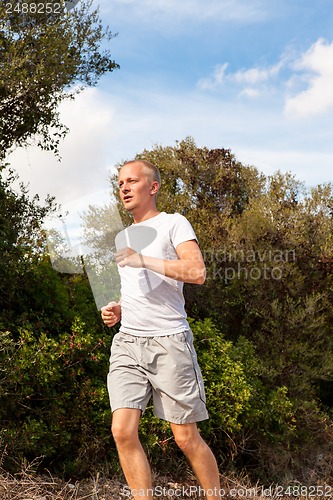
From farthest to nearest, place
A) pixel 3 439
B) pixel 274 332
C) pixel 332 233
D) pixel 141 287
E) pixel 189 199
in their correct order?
pixel 189 199 < pixel 332 233 < pixel 274 332 < pixel 3 439 < pixel 141 287

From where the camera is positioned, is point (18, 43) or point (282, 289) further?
point (282, 289)

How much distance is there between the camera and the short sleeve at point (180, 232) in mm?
3379

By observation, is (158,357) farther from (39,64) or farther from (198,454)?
(39,64)

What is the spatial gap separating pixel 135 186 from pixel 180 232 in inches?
17.0

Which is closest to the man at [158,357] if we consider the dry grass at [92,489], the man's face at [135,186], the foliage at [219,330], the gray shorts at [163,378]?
the gray shorts at [163,378]

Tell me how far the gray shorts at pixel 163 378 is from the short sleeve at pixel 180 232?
0.54 m

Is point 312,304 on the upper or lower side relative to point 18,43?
lower

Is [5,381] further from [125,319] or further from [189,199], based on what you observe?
[189,199]

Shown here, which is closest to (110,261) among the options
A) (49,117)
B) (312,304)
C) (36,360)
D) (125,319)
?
(49,117)

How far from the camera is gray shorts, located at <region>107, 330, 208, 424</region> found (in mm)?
3334

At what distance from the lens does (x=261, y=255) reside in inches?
372

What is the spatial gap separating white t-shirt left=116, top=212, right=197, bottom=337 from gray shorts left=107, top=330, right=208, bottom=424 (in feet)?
0.23

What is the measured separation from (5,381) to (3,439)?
47cm

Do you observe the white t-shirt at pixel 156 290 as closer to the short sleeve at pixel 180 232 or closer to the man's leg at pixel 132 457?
the short sleeve at pixel 180 232
